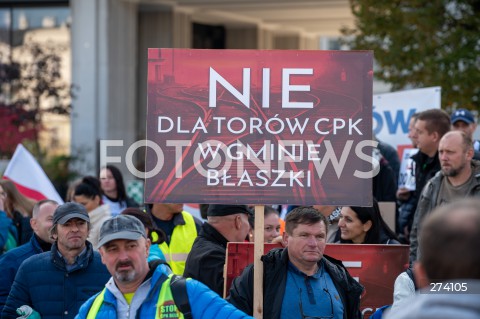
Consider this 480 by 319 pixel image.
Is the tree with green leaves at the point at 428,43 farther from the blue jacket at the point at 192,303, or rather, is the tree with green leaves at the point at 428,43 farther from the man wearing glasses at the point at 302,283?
the blue jacket at the point at 192,303

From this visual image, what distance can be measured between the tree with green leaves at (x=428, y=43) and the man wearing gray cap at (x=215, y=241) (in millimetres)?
8519

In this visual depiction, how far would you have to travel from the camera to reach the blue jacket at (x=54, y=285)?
6344mm

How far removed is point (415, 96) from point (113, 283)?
7147 mm

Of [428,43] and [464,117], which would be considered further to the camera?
[428,43]

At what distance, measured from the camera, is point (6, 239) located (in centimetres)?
830

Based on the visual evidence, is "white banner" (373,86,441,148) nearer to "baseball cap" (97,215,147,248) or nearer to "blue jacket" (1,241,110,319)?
"blue jacket" (1,241,110,319)

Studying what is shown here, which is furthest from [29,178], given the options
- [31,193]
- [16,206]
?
[16,206]

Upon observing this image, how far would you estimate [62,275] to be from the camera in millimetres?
6465

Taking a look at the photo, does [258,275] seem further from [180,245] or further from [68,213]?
[180,245]

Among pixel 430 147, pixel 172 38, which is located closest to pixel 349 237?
pixel 430 147

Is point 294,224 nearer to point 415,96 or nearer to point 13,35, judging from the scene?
point 415,96

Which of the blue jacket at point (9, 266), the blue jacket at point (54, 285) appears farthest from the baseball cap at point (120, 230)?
the blue jacket at point (9, 266)

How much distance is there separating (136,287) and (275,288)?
43.9 inches

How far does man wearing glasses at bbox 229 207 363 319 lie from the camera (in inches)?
223
